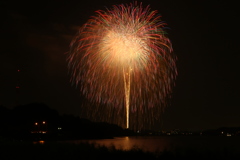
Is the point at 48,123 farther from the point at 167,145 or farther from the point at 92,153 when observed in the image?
the point at 92,153

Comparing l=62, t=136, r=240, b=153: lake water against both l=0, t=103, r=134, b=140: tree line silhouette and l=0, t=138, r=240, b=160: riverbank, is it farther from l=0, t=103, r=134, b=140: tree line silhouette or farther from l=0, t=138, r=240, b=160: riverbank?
l=0, t=103, r=134, b=140: tree line silhouette

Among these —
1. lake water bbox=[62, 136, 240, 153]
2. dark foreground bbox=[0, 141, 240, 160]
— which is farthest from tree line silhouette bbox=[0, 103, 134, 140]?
dark foreground bbox=[0, 141, 240, 160]

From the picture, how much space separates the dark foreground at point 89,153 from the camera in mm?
13827

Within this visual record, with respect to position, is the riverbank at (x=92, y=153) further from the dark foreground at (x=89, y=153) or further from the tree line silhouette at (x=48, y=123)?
the tree line silhouette at (x=48, y=123)

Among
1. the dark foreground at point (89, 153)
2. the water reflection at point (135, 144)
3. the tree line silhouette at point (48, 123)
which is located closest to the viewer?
the dark foreground at point (89, 153)

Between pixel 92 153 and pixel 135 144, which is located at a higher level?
pixel 135 144

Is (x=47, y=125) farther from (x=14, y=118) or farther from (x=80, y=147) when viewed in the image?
(x=80, y=147)

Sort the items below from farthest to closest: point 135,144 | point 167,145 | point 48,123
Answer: point 48,123 → point 167,145 → point 135,144

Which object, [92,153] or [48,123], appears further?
[48,123]

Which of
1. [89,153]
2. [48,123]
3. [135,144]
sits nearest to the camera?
[89,153]

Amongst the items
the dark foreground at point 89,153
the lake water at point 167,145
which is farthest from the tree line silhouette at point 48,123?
the dark foreground at point 89,153

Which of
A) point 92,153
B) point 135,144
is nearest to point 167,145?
point 135,144

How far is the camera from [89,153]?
16.6m

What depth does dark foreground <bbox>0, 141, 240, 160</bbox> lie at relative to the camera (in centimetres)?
1383
